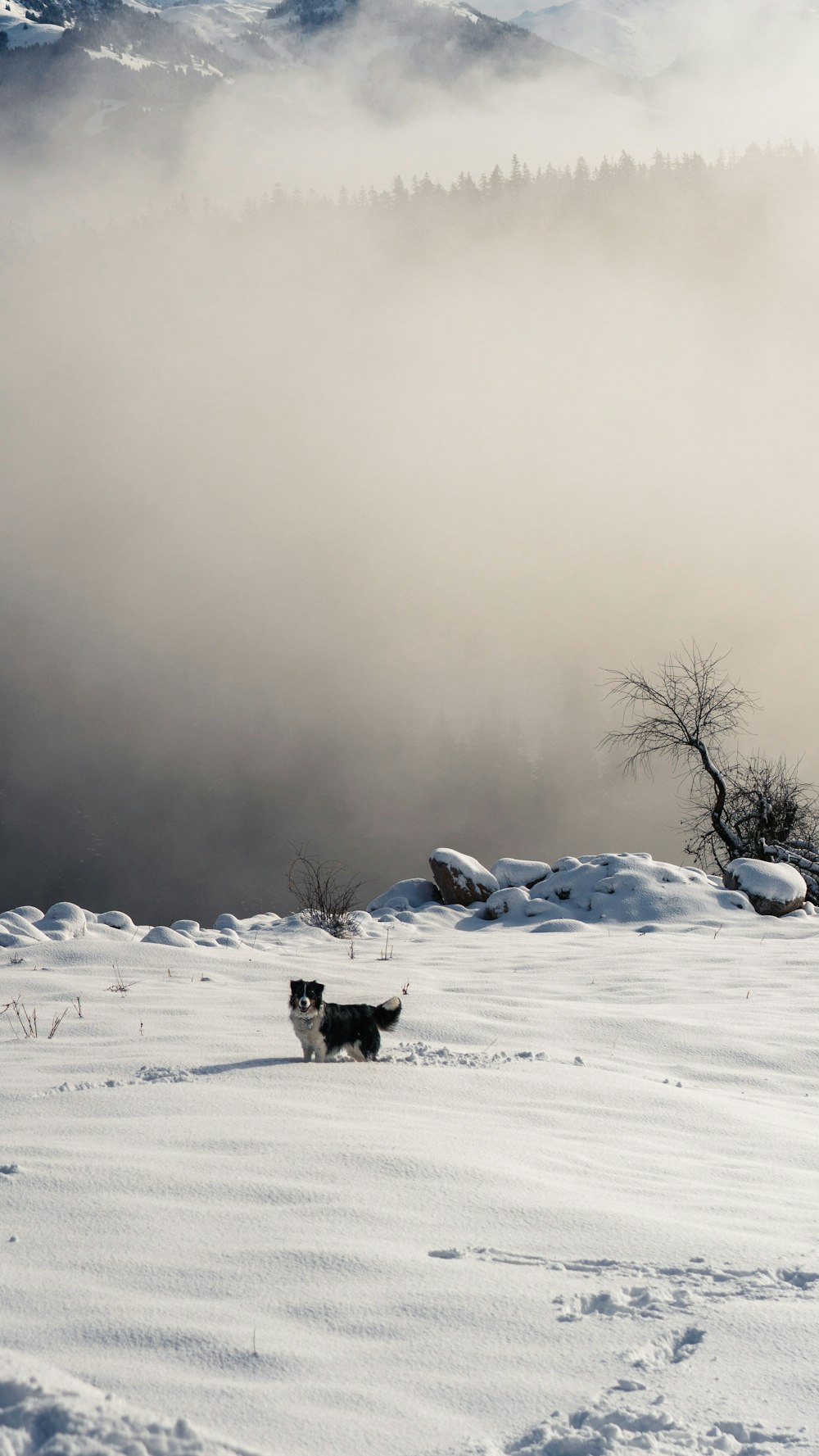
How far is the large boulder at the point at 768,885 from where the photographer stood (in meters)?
11.2

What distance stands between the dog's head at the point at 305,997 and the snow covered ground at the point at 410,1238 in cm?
22

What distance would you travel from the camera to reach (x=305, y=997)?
404 centimetres

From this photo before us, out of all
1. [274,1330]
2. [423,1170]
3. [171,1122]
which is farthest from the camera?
[171,1122]

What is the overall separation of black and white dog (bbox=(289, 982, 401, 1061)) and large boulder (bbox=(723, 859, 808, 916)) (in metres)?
7.96

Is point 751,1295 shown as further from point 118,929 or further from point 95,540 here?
point 95,540

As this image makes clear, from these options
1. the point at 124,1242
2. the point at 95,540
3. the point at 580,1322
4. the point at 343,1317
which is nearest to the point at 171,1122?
the point at 124,1242

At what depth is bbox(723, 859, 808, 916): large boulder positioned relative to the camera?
36.8ft

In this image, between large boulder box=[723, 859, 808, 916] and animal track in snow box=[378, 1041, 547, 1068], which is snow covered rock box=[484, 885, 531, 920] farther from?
animal track in snow box=[378, 1041, 547, 1068]

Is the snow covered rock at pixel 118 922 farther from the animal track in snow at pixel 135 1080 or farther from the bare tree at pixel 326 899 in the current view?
the animal track in snow at pixel 135 1080

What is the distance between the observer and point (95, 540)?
8088 cm

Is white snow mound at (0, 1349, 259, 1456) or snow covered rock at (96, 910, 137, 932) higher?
white snow mound at (0, 1349, 259, 1456)

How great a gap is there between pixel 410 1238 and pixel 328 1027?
5.90ft

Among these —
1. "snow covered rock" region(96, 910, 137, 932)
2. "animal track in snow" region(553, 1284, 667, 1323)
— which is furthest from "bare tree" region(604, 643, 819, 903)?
"animal track in snow" region(553, 1284, 667, 1323)

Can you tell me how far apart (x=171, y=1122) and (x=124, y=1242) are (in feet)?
3.09
